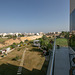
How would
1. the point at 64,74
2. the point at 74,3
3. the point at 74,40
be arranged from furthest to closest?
the point at 74,3
the point at 74,40
the point at 64,74

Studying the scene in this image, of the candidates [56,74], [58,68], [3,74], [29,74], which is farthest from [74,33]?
[3,74]

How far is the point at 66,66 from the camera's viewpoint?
5.28 ft

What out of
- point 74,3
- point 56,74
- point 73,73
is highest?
point 74,3

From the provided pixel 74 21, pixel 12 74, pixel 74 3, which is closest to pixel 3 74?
pixel 12 74

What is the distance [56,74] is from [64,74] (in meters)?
0.19

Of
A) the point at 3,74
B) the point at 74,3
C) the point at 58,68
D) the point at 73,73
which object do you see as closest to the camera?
the point at 73,73

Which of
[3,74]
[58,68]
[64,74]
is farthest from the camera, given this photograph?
[3,74]

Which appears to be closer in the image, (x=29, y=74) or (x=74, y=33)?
(x=74, y=33)

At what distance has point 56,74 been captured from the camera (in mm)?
1403

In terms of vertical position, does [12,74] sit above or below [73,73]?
below

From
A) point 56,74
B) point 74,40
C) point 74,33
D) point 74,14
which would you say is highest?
point 74,14

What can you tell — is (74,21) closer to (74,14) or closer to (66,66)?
(74,14)

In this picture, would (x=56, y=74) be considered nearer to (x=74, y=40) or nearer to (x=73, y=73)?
(x=73, y=73)

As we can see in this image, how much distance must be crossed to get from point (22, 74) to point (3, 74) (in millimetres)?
1205
